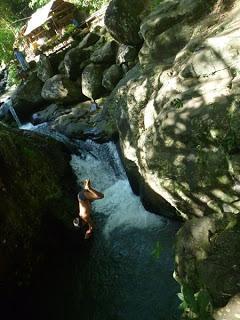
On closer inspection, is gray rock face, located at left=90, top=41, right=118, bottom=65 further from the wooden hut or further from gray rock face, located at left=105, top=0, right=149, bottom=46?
the wooden hut

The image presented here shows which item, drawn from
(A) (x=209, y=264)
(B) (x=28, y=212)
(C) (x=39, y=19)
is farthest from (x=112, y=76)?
(C) (x=39, y=19)

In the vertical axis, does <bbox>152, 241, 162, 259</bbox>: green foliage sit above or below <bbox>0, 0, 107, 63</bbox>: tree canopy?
below

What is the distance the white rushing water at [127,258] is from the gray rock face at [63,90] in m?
5.40

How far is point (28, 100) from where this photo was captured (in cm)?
2047

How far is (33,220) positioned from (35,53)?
56.2ft

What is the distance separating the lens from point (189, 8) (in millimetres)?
11328

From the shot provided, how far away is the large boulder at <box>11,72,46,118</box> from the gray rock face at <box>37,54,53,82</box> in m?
0.56

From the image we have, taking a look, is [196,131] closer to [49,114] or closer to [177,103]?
[177,103]

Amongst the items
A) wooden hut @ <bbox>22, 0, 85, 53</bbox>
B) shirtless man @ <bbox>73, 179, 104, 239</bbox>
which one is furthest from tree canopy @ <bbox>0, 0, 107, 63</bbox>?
shirtless man @ <bbox>73, 179, 104, 239</bbox>

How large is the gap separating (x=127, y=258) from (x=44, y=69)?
13563mm

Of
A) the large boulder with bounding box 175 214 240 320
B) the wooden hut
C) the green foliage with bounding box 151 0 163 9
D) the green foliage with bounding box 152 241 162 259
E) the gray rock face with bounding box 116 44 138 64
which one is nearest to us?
the large boulder with bounding box 175 214 240 320

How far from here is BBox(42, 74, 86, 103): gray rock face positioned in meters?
18.1

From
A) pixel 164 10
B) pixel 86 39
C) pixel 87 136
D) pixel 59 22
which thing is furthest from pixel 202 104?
pixel 59 22

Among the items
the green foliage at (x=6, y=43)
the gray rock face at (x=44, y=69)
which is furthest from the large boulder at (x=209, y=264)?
the green foliage at (x=6, y=43)
